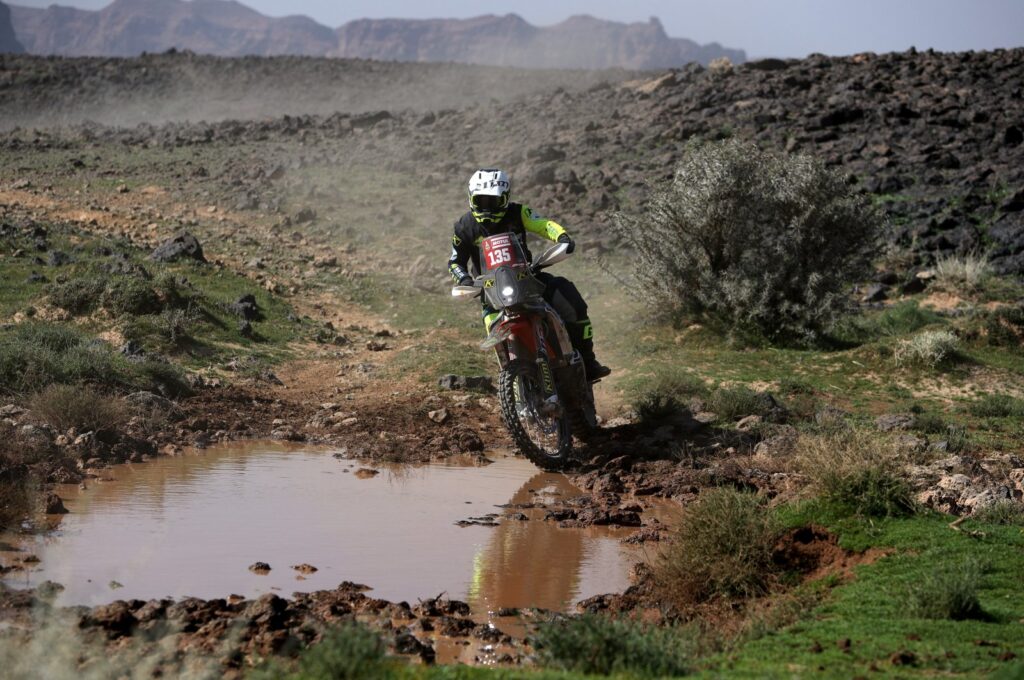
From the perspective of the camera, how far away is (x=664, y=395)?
459 inches

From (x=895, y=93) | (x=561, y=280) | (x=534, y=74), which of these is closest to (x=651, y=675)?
(x=561, y=280)

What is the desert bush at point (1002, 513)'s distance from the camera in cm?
710

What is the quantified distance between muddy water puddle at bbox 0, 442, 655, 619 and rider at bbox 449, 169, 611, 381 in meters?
1.39

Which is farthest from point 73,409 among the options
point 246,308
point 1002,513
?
point 1002,513

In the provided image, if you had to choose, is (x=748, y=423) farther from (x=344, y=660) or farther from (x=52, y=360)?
(x=344, y=660)

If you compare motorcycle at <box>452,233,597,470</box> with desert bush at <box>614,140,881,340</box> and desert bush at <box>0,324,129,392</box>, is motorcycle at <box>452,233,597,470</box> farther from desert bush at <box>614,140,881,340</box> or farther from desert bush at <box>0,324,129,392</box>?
desert bush at <box>614,140,881,340</box>

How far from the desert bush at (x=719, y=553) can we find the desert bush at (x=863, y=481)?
0.66 m

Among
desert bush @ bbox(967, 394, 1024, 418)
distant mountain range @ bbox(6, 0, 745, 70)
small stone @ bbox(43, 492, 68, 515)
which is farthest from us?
distant mountain range @ bbox(6, 0, 745, 70)

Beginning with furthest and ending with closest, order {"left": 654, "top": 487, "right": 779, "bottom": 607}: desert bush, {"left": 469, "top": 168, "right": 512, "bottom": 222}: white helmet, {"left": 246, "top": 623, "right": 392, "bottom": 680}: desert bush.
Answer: {"left": 469, "top": 168, "right": 512, "bottom": 222}: white helmet < {"left": 654, "top": 487, "right": 779, "bottom": 607}: desert bush < {"left": 246, "top": 623, "right": 392, "bottom": 680}: desert bush

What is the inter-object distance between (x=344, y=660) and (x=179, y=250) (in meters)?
15.9

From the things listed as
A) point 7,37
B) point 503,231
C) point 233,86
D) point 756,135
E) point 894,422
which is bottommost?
point 894,422

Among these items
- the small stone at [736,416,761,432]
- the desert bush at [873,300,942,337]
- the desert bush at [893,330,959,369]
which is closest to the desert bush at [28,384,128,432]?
the small stone at [736,416,761,432]

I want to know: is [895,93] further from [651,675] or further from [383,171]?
[651,675]

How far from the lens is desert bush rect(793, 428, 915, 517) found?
7.04 meters
